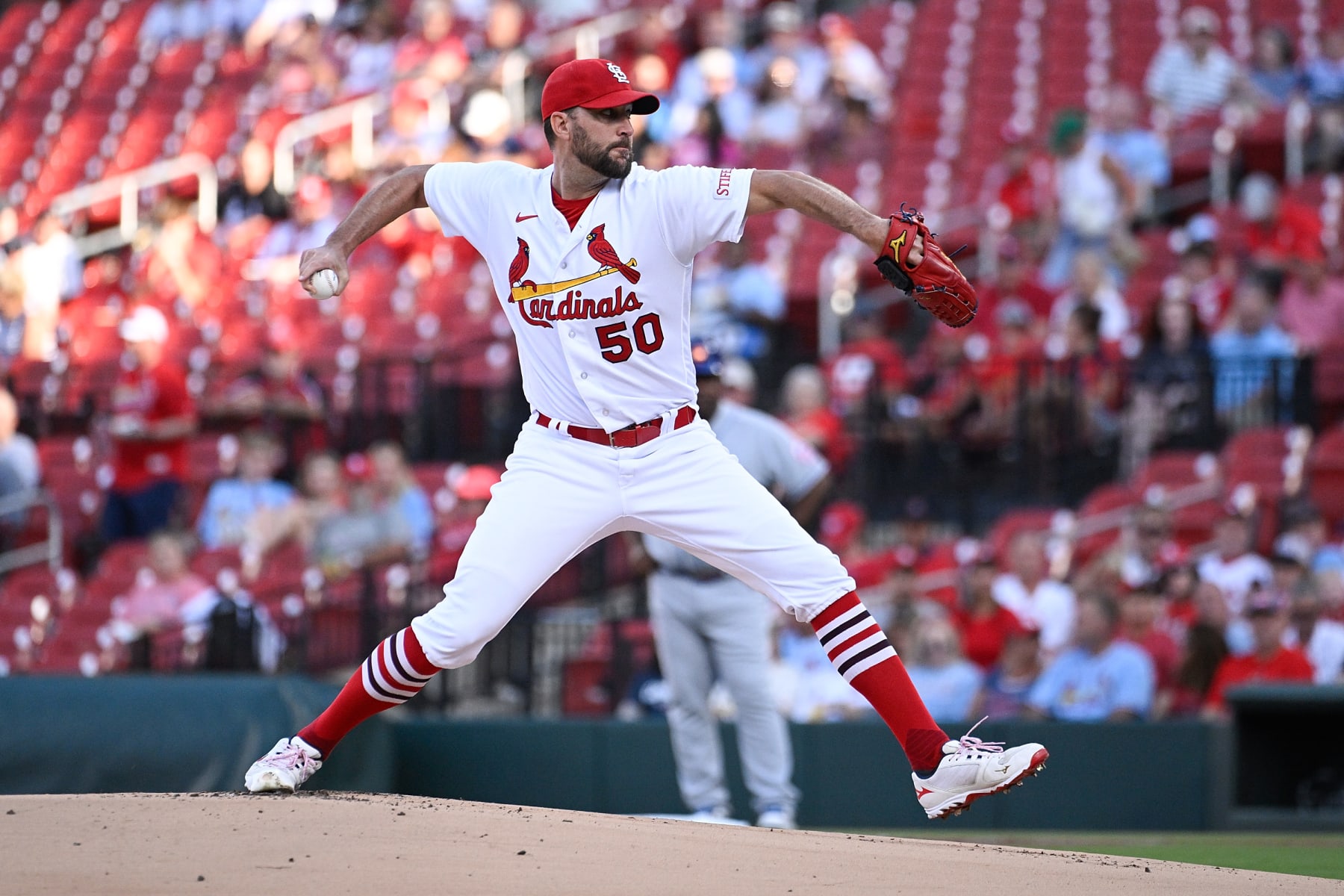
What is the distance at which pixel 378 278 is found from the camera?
591 inches

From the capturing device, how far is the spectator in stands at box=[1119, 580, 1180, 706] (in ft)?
28.2

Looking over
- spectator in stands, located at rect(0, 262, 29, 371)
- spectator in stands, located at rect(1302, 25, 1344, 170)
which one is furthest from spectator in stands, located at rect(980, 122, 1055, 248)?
spectator in stands, located at rect(0, 262, 29, 371)

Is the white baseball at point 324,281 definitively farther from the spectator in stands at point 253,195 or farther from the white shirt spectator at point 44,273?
the spectator in stands at point 253,195

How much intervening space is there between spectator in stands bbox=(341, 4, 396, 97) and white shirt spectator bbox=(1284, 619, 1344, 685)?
1155cm

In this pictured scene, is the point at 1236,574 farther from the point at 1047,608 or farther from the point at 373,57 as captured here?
the point at 373,57

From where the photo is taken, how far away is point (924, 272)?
4.71 meters

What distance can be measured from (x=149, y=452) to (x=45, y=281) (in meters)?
3.94

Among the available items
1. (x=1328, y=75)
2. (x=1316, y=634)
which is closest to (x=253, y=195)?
(x=1328, y=75)

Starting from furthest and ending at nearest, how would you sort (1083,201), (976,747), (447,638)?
1. (1083,201)
2. (447,638)
3. (976,747)

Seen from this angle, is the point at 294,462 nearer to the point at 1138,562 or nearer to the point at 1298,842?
the point at 1138,562

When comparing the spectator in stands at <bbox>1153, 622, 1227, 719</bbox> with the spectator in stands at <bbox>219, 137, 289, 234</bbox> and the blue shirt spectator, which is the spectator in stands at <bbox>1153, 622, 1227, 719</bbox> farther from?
the spectator in stands at <bbox>219, 137, 289, 234</bbox>

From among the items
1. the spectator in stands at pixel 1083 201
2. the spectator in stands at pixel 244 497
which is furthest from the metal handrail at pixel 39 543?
the spectator in stands at pixel 1083 201

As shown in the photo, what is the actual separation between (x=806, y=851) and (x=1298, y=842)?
3.08m

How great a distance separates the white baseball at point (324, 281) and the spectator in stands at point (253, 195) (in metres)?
12.2
